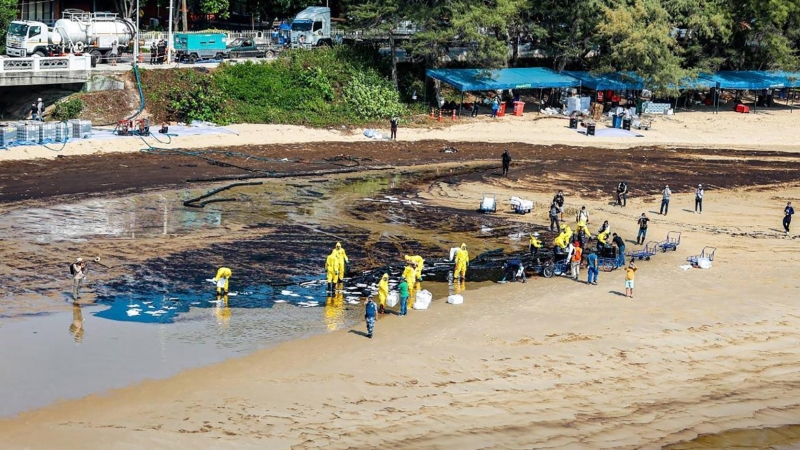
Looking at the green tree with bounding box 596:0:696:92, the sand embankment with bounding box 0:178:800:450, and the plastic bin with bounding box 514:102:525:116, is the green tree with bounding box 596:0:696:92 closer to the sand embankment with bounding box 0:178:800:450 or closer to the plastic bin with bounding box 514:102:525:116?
the plastic bin with bounding box 514:102:525:116

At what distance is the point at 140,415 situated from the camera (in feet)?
68.6

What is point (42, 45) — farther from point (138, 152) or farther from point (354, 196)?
point (354, 196)

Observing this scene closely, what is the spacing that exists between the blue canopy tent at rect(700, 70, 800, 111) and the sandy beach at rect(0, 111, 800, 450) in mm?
36838

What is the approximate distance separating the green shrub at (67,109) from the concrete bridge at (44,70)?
112cm

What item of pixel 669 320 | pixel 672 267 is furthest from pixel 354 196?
pixel 669 320

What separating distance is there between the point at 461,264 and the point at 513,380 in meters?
8.30

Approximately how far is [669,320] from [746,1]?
47.2 meters

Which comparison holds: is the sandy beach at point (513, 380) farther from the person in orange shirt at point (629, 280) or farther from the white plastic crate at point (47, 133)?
the white plastic crate at point (47, 133)

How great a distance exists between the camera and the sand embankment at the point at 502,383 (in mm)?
20531

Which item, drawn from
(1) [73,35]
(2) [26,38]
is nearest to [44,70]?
(2) [26,38]

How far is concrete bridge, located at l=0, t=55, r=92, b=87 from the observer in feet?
166

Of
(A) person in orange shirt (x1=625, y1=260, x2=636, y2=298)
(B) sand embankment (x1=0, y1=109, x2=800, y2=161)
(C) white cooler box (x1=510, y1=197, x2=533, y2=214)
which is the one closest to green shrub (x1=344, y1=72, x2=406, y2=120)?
(B) sand embankment (x1=0, y1=109, x2=800, y2=161)

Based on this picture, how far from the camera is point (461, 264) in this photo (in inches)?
1237

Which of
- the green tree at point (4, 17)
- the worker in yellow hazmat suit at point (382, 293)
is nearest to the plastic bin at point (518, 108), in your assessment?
the green tree at point (4, 17)
